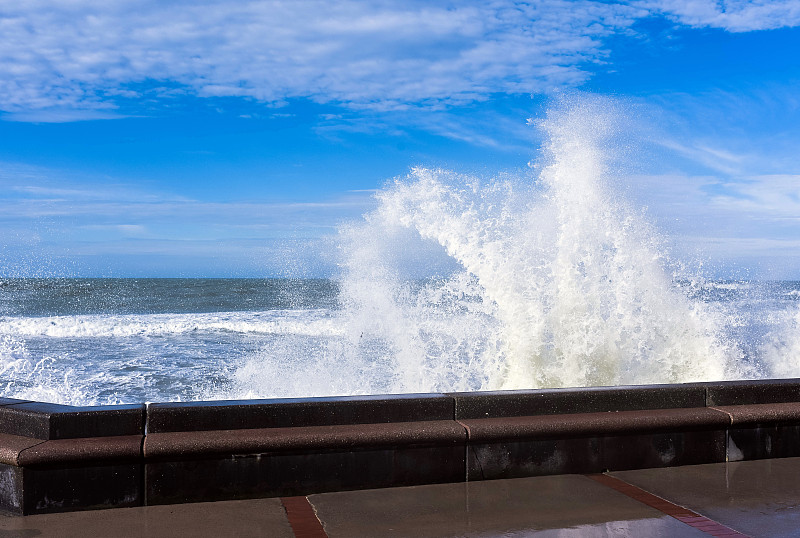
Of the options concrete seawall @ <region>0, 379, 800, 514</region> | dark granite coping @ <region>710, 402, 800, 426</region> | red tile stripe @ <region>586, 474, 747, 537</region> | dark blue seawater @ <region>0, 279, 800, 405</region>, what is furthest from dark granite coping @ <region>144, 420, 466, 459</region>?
dark blue seawater @ <region>0, 279, 800, 405</region>

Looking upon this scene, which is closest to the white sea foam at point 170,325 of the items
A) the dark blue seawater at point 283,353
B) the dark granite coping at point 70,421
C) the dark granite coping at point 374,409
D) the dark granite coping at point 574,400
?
the dark blue seawater at point 283,353

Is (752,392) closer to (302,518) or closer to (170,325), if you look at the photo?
(302,518)

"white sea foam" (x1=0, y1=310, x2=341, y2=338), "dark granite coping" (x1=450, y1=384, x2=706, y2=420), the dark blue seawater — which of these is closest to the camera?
"dark granite coping" (x1=450, y1=384, x2=706, y2=420)

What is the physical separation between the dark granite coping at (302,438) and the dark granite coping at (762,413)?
176 cm

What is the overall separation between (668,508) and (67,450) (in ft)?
9.69

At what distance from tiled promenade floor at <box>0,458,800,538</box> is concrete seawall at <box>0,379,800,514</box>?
3.3 inches

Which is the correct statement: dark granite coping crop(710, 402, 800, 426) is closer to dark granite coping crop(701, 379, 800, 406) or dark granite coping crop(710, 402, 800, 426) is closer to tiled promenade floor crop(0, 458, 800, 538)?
dark granite coping crop(701, 379, 800, 406)

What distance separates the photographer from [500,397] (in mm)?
3979

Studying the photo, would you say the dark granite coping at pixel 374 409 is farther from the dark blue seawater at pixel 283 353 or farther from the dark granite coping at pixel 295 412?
the dark blue seawater at pixel 283 353

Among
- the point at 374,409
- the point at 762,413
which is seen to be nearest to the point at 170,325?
the point at 374,409

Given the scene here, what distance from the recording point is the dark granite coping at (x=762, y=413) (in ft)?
13.9

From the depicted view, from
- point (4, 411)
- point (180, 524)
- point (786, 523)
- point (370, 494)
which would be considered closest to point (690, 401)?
point (786, 523)

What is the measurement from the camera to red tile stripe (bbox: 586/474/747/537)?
3.20 m

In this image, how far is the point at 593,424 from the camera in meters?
3.96
